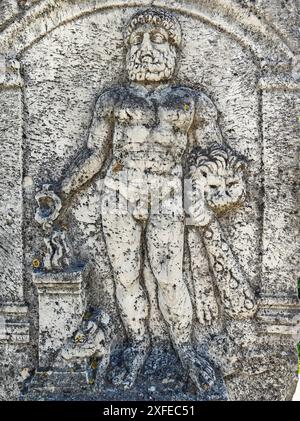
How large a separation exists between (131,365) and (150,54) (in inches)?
84.6

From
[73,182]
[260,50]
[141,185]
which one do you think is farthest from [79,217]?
[260,50]

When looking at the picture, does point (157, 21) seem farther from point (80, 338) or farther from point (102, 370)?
point (102, 370)

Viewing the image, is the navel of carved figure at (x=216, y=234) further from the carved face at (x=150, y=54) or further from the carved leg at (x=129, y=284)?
the carved face at (x=150, y=54)

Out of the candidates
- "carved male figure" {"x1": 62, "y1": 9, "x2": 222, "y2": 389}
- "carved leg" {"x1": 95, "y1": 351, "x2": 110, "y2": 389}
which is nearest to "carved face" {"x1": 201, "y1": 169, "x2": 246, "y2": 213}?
"carved male figure" {"x1": 62, "y1": 9, "x2": 222, "y2": 389}

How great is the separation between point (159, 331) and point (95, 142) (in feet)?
4.76

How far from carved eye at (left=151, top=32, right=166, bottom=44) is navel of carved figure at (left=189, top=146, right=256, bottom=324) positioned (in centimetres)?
79

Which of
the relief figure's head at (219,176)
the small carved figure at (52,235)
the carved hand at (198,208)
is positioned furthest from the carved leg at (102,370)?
the relief figure's head at (219,176)

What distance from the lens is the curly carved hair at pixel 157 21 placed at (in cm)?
353

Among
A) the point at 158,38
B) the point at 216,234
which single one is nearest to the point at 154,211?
the point at 216,234

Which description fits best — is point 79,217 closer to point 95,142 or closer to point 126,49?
point 95,142

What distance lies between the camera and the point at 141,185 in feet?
12.0

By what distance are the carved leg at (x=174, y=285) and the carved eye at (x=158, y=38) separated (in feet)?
3.94

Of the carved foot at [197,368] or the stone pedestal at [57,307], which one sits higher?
the stone pedestal at [57,307]

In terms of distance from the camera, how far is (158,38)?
358 cm
